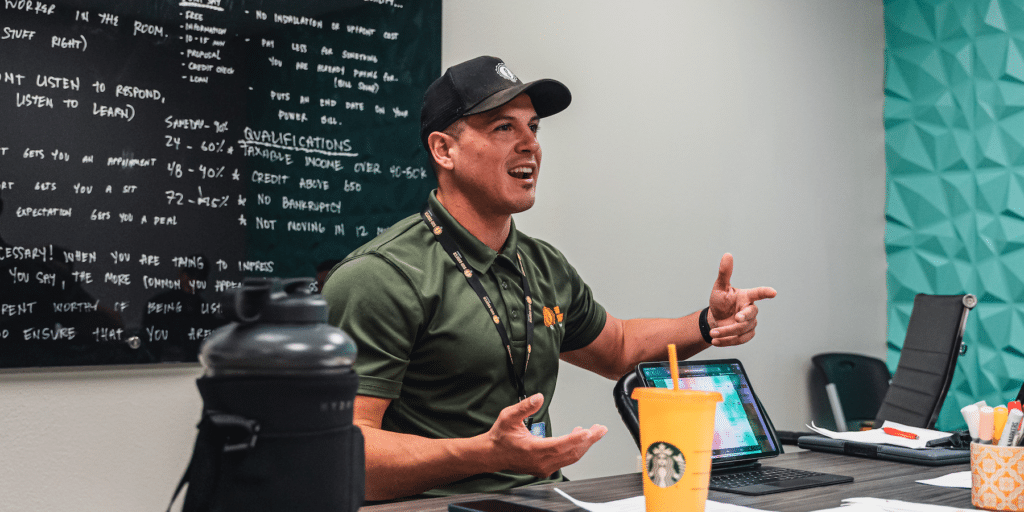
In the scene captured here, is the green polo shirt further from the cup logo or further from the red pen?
the red pen

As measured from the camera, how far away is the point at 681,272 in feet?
11.4

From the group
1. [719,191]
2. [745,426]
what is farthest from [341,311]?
[719,191]

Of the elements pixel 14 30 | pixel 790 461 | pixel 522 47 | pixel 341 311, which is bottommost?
pixel 790 461

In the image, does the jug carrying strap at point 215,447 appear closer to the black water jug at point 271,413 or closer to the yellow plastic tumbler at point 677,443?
the black water jug at point 271,413

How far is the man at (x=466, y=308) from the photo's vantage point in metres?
1.59

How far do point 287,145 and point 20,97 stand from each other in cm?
70

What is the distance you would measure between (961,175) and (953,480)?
2882mm

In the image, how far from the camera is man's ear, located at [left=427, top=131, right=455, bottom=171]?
1.95 m

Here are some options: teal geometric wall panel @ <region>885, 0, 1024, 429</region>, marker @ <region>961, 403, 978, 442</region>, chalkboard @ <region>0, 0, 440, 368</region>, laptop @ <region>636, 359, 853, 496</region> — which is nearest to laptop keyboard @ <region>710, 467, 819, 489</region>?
laptop @ <region>636, 359, 853, 496</region>

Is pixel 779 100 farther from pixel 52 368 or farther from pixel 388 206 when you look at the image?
pixel 52 368

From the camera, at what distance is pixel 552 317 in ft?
6.52

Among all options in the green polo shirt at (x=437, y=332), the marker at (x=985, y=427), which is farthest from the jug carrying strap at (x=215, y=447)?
the marker at (x=985, y=427)

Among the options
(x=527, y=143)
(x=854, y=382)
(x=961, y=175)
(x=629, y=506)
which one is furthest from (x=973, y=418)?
(x=961, y=175)

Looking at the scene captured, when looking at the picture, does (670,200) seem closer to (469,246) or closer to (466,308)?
(469,246)
